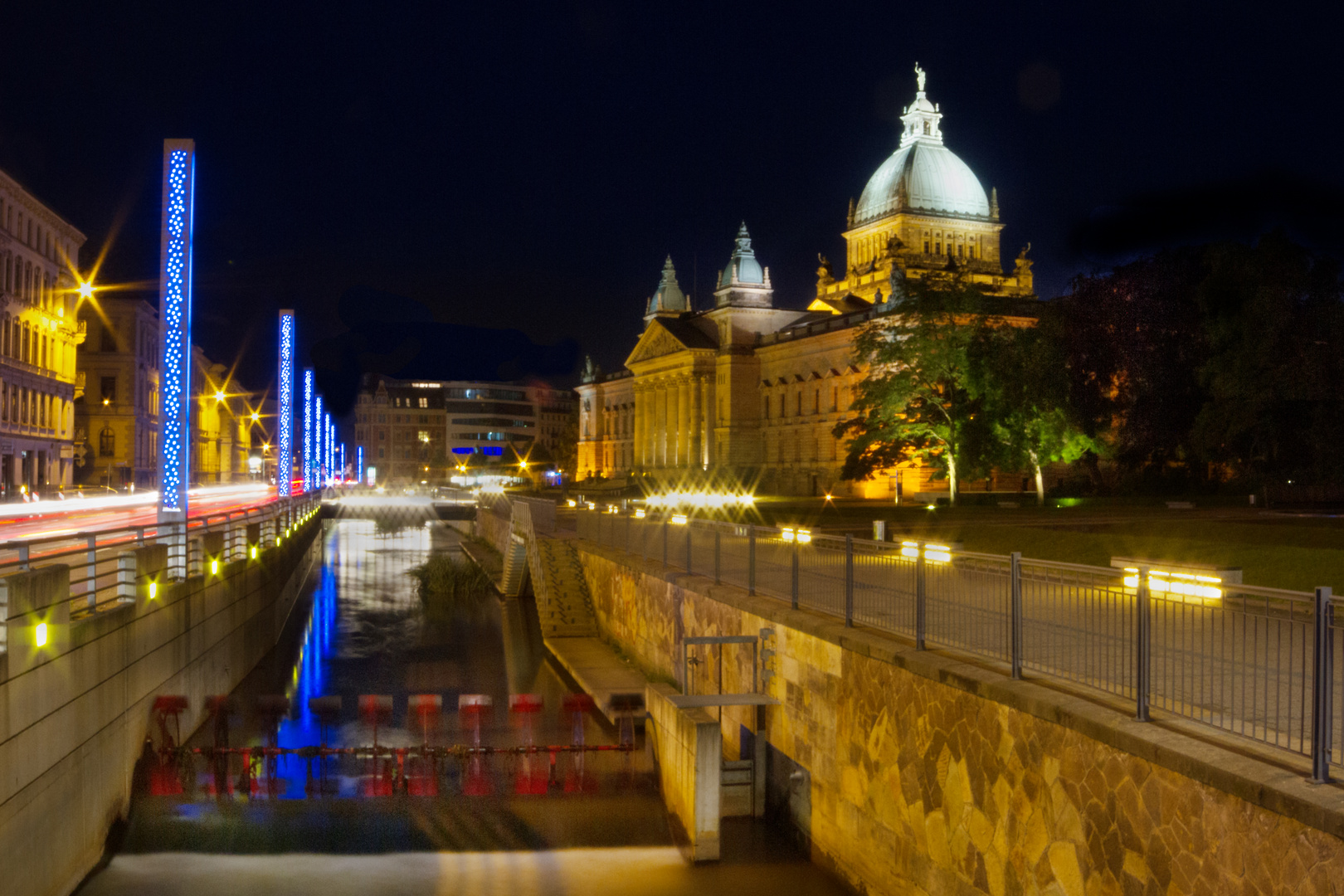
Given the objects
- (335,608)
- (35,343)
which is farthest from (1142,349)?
(35,343)

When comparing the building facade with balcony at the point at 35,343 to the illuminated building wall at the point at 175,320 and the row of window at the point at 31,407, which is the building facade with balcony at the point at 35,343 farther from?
the illuminated building wall at the point at 175,320

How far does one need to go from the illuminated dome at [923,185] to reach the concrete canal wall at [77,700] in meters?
110

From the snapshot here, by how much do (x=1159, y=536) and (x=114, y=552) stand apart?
22.7 meters

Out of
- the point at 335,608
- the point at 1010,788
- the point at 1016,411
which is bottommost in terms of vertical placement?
the point at 335,608

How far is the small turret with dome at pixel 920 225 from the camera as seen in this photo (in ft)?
400

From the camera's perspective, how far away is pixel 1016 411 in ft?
171

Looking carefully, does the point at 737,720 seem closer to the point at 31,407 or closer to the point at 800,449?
the point at 31,407

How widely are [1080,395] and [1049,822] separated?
28908mm

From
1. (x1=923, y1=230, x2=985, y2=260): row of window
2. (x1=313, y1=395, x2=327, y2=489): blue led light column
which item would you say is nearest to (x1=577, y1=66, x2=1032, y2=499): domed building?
(x1=923, y1=230, x2=985, y2=260): row of window

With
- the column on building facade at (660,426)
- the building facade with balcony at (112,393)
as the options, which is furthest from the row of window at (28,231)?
the column on building facade at (660,426)

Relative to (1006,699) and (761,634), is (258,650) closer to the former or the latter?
(761,634)

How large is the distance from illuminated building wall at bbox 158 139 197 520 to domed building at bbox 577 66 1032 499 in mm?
81804

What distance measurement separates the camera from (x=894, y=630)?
46.8ft

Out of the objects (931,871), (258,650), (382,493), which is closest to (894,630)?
(931,871)
